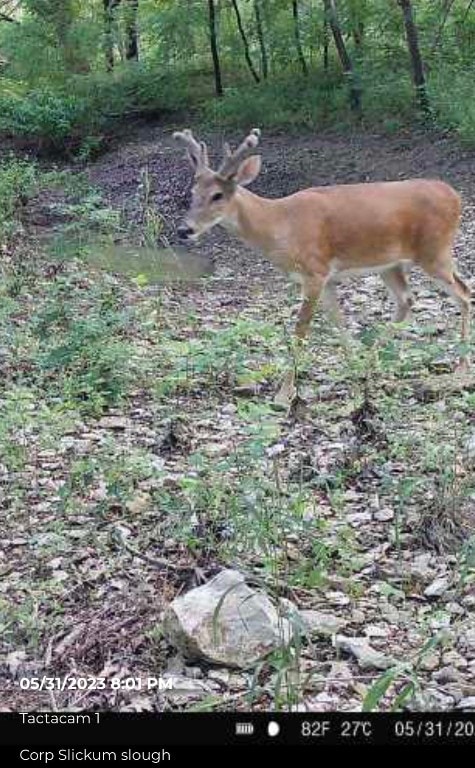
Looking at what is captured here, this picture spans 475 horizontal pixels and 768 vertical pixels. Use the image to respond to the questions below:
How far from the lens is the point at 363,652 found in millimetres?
3922

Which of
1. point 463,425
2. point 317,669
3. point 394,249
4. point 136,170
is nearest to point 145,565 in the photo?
point 317,669

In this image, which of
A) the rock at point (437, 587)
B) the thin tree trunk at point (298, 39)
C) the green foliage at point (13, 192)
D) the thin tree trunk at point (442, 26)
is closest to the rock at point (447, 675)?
the rock at point (437, 587)

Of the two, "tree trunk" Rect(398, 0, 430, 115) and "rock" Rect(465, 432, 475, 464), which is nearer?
"rock" Rect(465, 432, 475, 464)

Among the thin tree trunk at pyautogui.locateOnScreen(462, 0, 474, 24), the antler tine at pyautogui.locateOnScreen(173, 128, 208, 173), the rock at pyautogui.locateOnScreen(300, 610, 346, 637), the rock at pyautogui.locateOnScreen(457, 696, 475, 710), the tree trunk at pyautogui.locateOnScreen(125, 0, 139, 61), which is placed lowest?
the rock at pyautogui.locateOnScreen(457, 696, 475, 710)

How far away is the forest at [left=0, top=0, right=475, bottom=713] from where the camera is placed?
383 cm

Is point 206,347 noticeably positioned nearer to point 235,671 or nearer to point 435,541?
point 435,541

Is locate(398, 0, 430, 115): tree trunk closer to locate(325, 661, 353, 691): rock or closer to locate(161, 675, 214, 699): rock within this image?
locate(325, 661, 353, 691): rock

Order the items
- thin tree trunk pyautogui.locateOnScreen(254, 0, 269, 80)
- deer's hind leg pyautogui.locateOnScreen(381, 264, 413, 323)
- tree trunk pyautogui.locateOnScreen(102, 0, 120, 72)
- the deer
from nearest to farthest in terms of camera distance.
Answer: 1. the deer
2. deer's hind leg pyautogui.locateOnScreen(381, 264, 413, 323)
3. thin tree trunk pyautogui.locateOnScreen(254, 0, 269, 80)
4. tree trunk pyautogui.locateOnScreen(102, 0, 120, 72)

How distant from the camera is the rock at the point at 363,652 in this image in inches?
151

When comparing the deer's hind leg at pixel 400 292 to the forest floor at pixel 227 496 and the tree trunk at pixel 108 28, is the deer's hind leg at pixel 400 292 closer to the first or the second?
the forest floor at pixel 227 496

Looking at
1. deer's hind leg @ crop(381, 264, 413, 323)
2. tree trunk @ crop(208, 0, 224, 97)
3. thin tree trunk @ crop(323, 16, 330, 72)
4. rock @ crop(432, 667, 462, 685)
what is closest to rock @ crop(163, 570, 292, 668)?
rock @ crop(432, 667, 462, 685)

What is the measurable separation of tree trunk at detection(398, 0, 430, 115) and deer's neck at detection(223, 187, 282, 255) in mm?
8996

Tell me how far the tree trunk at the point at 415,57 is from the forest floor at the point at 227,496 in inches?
302

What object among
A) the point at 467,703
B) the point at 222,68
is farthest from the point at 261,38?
the point at 467,703
